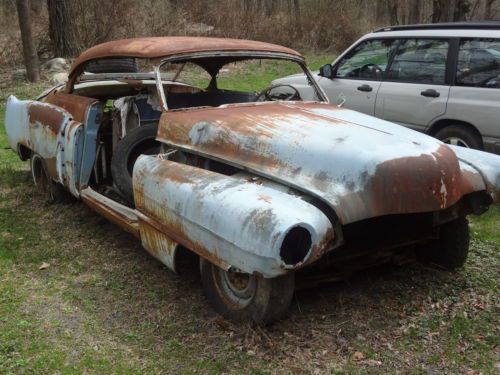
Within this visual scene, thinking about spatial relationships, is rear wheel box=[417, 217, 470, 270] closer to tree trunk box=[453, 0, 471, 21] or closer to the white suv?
the white suv

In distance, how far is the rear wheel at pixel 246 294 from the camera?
334 centimetres

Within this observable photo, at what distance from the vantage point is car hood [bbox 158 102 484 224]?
323 cm

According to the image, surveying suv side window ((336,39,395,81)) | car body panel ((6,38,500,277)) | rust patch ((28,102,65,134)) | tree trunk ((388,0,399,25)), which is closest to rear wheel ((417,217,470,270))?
car body panel ((6,38,500,277))

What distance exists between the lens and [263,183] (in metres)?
3.48

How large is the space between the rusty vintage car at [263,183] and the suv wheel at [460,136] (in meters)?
1.99

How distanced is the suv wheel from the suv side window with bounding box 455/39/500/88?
1.64 ft

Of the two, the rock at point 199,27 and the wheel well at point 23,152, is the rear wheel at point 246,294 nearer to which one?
the wheel well at point 23,152

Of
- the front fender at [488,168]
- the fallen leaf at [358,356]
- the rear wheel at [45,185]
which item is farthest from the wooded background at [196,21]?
the fallen leaf at [358,356]

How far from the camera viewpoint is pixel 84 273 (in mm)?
4418

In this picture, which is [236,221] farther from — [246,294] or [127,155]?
[127,155]

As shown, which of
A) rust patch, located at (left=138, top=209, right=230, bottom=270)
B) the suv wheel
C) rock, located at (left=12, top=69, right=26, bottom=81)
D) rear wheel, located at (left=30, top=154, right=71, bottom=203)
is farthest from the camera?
rock, located at (left=12, top=69, right=26, bottom=81)

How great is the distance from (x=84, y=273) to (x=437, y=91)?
4413mm

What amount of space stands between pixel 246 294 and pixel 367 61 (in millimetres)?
4811

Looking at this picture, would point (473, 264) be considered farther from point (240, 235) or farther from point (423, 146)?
point (240, 235)
